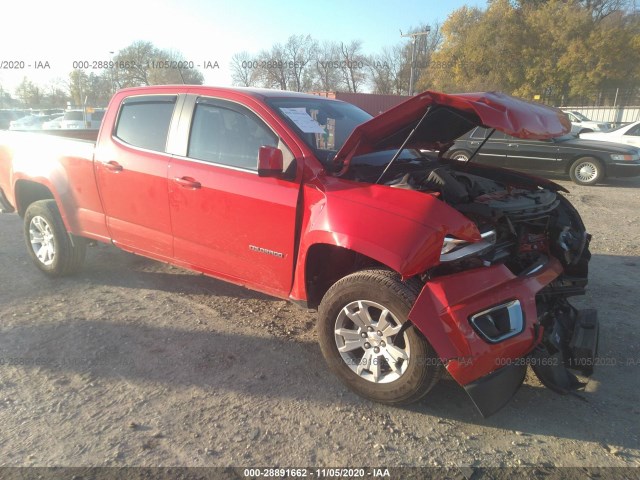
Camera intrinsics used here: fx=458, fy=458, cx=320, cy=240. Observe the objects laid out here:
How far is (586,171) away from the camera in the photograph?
10789mm

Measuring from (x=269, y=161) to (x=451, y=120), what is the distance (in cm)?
137

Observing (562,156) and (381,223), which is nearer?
(381,223)

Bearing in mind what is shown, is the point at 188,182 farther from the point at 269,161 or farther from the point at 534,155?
the point at 534,155

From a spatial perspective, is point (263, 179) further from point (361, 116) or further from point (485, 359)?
point (485, 359)

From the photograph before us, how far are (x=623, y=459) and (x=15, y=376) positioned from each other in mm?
3715

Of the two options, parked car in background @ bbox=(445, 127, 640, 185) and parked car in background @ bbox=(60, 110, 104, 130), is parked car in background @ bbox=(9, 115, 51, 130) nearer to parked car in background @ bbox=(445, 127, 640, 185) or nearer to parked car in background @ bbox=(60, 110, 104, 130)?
parked car in background @ bbox=(60, 110, 104, 130)

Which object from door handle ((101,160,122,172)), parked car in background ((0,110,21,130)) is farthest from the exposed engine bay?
parked car in background ((0,110,21,130))

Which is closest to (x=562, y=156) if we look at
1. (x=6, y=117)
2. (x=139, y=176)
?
(x=139, y=176)

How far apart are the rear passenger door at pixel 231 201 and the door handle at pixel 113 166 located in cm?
64

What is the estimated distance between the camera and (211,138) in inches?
142

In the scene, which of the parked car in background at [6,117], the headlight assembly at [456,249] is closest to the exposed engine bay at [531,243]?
the headlight assembly at [456,249]

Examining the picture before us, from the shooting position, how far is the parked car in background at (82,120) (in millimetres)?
19922

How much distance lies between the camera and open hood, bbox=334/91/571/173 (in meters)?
2.60

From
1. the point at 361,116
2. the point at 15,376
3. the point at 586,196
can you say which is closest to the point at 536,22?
the point at 586,196
